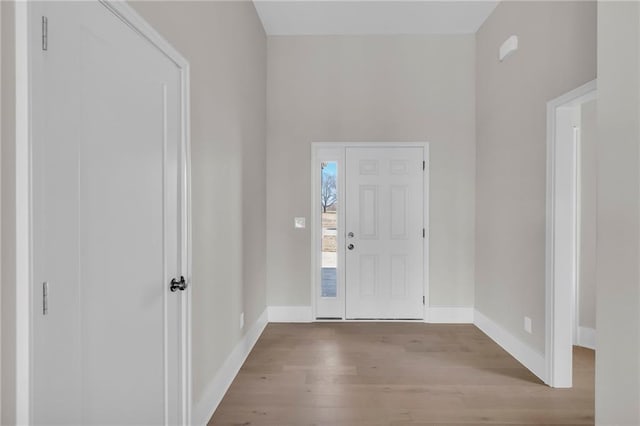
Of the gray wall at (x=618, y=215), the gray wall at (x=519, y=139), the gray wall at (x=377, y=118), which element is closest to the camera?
the gray wall at (x=618, y=215)

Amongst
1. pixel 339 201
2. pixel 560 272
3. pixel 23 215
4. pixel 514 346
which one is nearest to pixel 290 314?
pixel 339 201

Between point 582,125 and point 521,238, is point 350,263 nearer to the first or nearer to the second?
point 521,238

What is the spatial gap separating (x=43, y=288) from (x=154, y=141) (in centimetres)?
82

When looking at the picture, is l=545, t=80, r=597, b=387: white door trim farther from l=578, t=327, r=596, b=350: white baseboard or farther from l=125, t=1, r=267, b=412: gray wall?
l=125, t=1, r=267, b=412: gray wall

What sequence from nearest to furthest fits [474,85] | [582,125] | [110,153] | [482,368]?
[110,153] < [482,368] < [582,125] < [474,85]

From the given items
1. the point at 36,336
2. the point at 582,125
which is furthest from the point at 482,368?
the point at 36,336

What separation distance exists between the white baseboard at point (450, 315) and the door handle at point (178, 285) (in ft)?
10.4

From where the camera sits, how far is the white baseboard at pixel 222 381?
7.01ft

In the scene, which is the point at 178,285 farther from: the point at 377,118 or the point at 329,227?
the point at 377,118

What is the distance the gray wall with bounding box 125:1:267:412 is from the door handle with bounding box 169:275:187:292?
0.62 feet

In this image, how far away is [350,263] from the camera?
14.1 ft

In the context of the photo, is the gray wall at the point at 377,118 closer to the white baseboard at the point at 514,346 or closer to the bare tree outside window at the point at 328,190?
the bare tree outside window at the point at 328,190

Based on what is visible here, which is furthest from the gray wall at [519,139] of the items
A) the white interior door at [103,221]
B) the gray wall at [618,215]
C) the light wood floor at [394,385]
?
the white interior door at [103,221]

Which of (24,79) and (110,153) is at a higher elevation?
(24,79)
